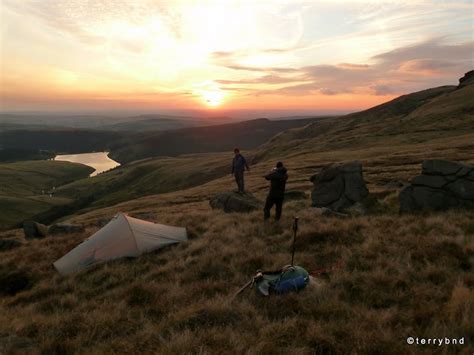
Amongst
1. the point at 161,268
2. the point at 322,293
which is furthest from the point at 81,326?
the point at 322,293

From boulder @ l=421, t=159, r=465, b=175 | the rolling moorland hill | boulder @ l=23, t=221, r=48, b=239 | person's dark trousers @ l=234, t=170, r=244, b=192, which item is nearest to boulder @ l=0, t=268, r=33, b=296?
the rolling moorland hill

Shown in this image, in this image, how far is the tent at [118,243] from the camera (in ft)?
49.2

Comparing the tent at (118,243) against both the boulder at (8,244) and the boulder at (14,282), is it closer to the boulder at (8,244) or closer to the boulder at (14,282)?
the boulder at (14,282)

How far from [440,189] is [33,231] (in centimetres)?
2331

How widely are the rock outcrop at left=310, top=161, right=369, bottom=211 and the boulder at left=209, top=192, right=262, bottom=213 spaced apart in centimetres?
390

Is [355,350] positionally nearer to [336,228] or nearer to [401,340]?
[401,340]

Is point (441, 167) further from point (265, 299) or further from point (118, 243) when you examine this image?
point (118, 243)

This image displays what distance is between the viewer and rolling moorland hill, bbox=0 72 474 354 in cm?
747

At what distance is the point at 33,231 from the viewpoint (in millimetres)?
23156

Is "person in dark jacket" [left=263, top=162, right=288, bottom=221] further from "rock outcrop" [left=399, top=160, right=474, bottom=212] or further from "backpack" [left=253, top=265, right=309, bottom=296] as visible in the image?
A: "backpack" [left=253, top=265, right=309, bottom=296]

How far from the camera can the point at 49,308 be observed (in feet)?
36.4

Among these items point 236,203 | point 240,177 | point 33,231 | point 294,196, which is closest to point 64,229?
point 33,231

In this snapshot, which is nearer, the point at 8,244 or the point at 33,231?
the point at 8,244

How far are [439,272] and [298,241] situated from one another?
5168mm
